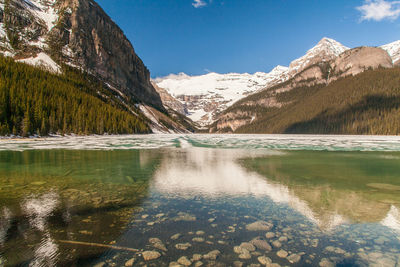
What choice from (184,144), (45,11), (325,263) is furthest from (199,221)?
(45,11)

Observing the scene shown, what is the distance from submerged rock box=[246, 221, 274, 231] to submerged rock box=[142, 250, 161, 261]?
272cm

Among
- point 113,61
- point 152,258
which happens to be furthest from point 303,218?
point 113,61

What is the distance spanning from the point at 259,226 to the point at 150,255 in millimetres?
3289

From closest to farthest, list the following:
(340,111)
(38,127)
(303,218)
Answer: (303,218) < (38,127) < (340,111)

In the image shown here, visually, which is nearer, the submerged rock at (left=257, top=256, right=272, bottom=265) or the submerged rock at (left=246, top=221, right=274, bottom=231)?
the submerged rock at (left=257, top=256, right=272, bottom=265)

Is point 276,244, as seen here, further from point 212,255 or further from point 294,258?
point 212,255

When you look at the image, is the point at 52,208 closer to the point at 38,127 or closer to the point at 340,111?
the point at 38,127

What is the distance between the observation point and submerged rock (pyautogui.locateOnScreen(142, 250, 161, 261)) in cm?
468

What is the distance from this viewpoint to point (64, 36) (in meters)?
156

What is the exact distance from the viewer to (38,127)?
61656 millimetres

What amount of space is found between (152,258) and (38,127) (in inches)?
2817

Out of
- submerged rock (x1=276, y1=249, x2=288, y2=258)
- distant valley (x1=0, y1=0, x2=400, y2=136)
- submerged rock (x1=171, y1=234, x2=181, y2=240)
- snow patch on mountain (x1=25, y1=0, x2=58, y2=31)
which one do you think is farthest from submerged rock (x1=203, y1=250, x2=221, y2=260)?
snow patch on mountain (x1=25, y1=0, x2=58, y2=31)

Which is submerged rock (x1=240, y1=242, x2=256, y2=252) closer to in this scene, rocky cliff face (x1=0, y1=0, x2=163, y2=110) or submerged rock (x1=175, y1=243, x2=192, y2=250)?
submerged rock (x1=175, y1=243, x2=192, y2=250)

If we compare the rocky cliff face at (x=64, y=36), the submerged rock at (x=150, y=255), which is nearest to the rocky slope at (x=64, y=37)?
the rocky cliff face at (x=64, y=36)
